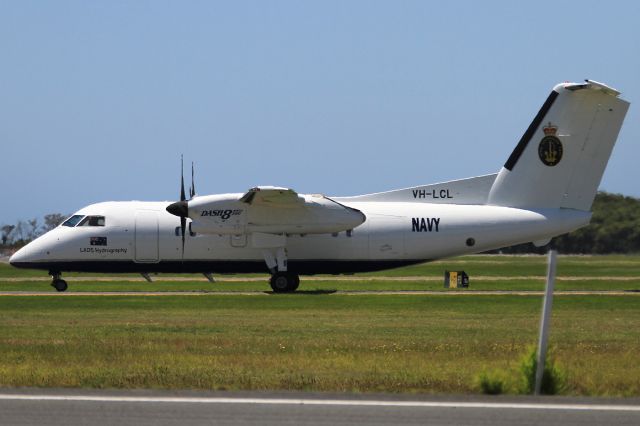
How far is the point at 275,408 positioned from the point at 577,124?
25.6 metres

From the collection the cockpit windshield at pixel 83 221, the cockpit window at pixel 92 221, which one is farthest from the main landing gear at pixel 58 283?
the cockpit window at pixel 92 221

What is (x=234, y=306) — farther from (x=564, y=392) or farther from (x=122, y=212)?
(x=564, y=392)

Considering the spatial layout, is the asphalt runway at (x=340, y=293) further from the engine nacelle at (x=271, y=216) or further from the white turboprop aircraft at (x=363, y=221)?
the engine nacelle at (x=271, y=216)

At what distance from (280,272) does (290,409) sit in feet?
82.2

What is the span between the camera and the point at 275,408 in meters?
10.4

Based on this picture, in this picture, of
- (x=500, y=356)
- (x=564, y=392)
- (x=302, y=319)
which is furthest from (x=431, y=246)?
(x=564, y=392)

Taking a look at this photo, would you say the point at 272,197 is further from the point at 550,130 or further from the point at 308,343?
the point at 308,343

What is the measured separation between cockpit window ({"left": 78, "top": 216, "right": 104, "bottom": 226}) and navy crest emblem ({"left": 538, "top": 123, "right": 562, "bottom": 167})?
15.4m

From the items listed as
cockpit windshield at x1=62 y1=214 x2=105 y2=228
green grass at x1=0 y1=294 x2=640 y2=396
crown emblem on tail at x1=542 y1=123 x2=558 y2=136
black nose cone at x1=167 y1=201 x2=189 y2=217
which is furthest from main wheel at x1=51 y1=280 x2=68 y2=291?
crown emblem on tail at x1=542 y1=123 x2=558 y2=136

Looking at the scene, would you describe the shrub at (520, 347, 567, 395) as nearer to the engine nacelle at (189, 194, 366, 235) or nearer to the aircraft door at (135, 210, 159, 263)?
the engine nacelle at (189, 194, 366, 235)

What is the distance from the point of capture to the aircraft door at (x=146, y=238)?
35.8 m

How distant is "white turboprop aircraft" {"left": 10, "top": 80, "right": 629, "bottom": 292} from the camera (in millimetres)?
34188

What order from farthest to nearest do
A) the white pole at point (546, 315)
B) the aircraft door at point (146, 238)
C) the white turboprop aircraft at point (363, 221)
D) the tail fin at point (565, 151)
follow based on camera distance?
the aircraft door at point (146, 238)
the white turboprop aircraft at point (363, 221)
the tail fin at point (565, 151)
the white pole at point (546, 315)

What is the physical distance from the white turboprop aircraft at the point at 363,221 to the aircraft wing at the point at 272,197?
3cm
